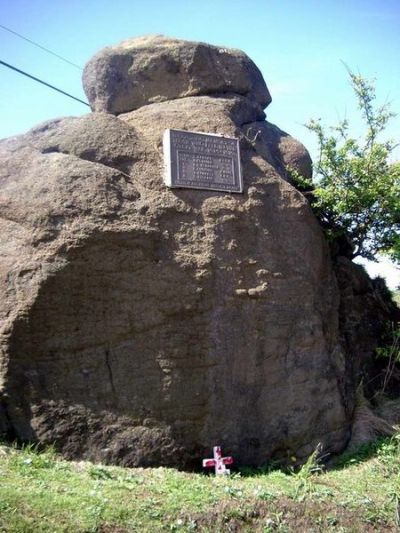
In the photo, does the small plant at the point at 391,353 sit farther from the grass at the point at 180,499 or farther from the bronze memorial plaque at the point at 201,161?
the bronze memorial plaque at the point at 201,161

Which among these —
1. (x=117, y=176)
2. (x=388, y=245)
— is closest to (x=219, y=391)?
(x=117, y=176)

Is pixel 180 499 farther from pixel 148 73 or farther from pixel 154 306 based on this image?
pixel 148 73

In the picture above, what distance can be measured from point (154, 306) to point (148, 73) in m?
3.25

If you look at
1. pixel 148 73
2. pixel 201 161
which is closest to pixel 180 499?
pixel 201 161

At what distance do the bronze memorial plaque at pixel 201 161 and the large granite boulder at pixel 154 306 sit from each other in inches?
4.6

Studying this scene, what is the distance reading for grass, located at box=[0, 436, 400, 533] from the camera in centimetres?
357

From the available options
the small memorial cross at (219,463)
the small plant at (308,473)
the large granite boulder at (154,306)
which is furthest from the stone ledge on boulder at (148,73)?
the small plant at (308,473)

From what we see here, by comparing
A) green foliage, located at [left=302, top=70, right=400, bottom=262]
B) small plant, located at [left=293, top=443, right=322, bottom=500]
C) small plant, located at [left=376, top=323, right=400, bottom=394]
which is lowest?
small plant, located at [left=293, top=443, right=322, bottom=500]

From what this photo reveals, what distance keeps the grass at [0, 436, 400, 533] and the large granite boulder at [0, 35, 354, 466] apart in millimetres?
345

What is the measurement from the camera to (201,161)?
5.85 meters

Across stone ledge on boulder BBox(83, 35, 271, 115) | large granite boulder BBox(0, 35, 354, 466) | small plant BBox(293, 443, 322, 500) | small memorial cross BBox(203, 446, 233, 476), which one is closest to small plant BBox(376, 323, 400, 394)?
large granite boulder BBox(0, 35, 354, 466)

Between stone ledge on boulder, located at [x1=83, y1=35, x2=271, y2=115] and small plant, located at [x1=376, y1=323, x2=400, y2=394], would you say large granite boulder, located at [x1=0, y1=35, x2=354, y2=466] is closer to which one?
stone ledge on boulder, located at [x1=83, y1=35, x2=271, y2=115]

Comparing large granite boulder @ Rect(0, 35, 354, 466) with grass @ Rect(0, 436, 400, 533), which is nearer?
grass @ Rect(0, 436, 400, 533)

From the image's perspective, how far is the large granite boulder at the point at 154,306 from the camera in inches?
186
